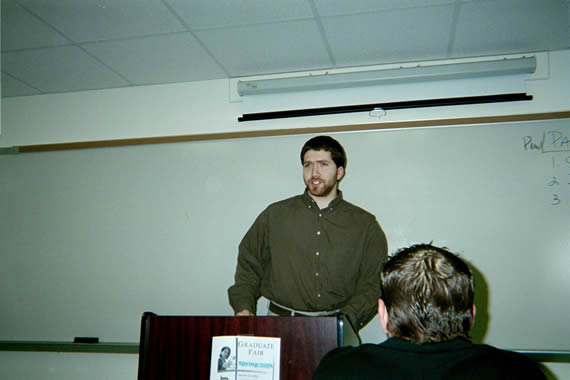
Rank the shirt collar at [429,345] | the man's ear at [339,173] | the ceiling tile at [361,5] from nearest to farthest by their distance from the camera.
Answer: the shirt collar at [429,345] < the ceiling tile at [361,5] < the man's ear at [339,173]

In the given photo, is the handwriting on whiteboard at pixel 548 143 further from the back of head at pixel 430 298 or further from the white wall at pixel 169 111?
the back of head at pixel 430 298

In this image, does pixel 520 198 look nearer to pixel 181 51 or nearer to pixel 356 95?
pixel 356 95

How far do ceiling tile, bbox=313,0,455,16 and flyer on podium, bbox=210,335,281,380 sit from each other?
173cm

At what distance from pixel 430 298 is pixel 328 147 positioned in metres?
1.64

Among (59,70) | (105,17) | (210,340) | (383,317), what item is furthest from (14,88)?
(383,317)

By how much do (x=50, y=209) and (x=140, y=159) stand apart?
30.6 inches

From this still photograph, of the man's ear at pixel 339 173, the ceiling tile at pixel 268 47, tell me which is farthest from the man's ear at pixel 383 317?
the ceiling tile at pixel 268 47

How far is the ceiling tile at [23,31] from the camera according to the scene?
228cm

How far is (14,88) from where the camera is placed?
3.19 metres

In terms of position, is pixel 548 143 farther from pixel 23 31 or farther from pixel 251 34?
pixel 23 31

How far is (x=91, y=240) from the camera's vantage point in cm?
289

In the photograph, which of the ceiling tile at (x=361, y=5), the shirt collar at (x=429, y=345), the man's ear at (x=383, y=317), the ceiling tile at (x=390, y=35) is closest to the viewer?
the shirt collar at (x=429, y=345)

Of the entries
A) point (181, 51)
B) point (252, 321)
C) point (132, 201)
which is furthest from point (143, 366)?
point (181, 51)

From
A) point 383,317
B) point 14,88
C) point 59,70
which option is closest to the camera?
point 383,317
